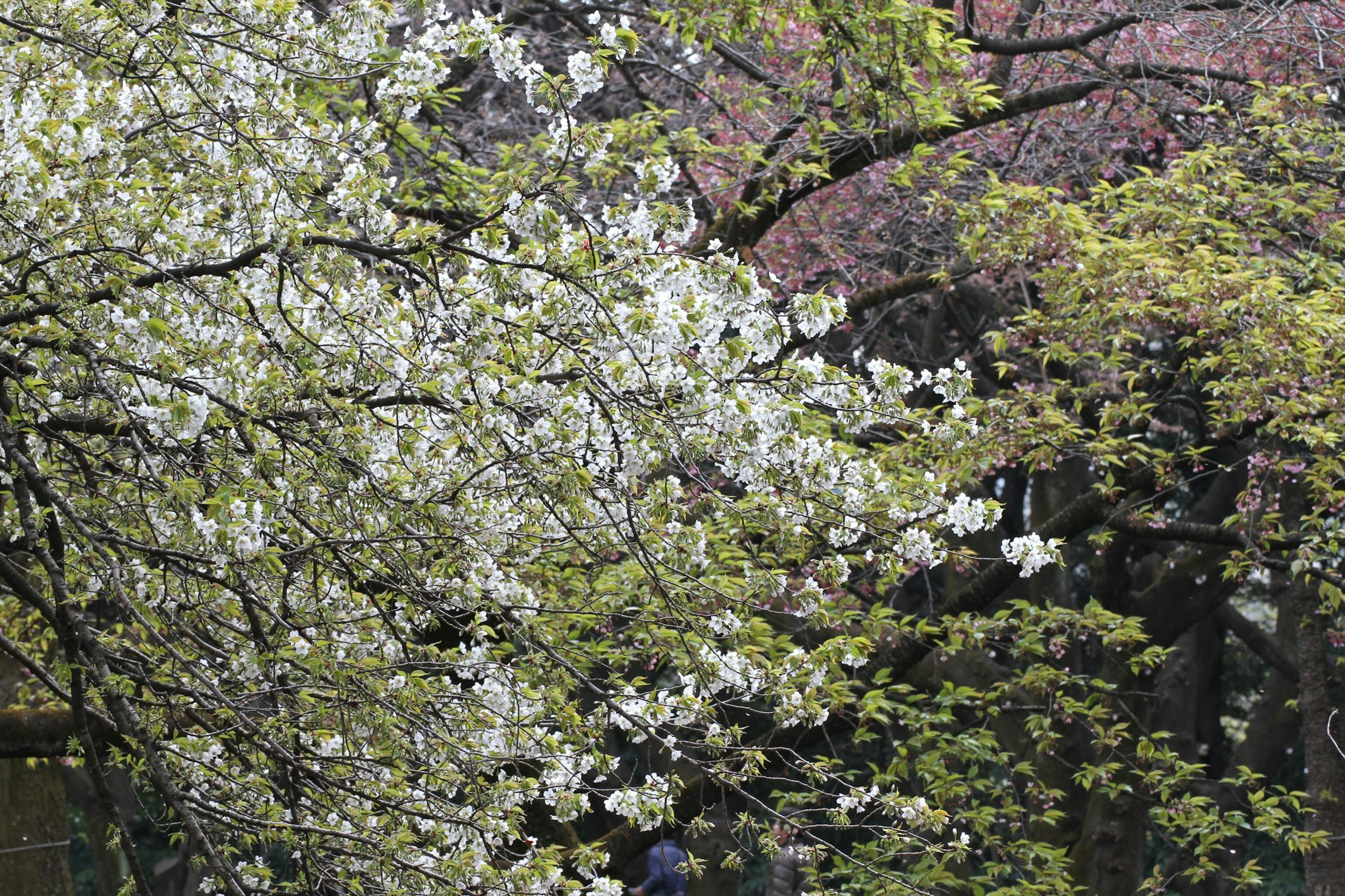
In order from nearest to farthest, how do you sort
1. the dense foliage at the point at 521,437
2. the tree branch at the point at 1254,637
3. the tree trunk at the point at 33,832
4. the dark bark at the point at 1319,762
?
1. the dense foliage at the point at 521,437
2. the tree trunk at the point at 33,832
3. the dark bark at the point at 1319,762
4. the tree branch at the point at 1254,637

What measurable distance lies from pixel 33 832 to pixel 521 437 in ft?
18.2

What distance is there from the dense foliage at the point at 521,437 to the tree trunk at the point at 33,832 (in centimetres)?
125

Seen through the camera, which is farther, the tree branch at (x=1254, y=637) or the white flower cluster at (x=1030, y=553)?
the tree branch at (x=1254, y=637)

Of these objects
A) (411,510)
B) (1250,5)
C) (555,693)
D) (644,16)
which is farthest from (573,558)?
(1250,5)

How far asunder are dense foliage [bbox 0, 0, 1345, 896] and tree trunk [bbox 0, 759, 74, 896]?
4.10ft

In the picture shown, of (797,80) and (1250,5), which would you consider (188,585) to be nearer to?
(797,80)

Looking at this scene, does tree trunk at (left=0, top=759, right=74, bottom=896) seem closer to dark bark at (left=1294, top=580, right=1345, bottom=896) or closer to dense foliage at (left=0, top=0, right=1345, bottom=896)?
dense foliage at (left=0, top=0, right=1345, bottom=896)

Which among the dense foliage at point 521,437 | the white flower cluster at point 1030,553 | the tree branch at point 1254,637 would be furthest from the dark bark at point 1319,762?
the white flower cluster at point 1030,553

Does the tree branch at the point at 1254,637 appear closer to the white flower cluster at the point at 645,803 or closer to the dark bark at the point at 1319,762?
the dark bark at the point at 1319,762

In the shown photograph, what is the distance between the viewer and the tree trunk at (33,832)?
7453mm

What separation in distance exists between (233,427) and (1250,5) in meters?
6.34

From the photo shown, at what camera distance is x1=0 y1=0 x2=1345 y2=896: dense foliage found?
3621 mm

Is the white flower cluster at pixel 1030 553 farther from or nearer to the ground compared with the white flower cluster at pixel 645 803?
farther from the ground

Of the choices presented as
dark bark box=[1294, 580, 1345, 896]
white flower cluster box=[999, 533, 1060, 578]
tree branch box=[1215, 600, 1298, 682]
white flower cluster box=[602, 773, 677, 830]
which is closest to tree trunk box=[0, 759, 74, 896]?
white flower cluster box=[602, 773, 677, 830]
